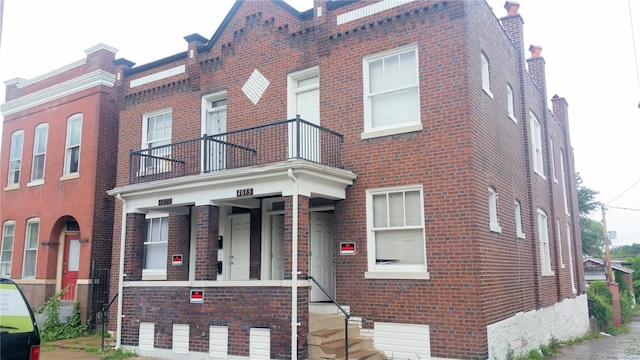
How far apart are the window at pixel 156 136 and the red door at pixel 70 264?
198 inches

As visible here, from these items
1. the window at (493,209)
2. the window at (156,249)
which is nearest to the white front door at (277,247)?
the window at (156,249)

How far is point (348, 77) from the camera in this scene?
11.7 meters

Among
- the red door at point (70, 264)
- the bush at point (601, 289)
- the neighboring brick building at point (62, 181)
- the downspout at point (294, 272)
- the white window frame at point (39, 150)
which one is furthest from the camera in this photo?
the bush at point (601, 289)

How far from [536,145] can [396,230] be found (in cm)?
812

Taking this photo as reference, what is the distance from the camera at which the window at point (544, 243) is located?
601 inches

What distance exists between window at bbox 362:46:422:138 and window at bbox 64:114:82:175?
1104 centimetres

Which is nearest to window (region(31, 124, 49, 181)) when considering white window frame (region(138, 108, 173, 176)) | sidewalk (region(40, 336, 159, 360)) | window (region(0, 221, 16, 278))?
window (region(0, 221, 16, 278))

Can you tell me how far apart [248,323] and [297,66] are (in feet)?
20.1

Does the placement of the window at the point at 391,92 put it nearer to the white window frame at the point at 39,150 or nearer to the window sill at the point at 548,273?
the window sill at the point at 548,273

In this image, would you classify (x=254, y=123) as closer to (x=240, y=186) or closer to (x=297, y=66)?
(x=297, y=66)

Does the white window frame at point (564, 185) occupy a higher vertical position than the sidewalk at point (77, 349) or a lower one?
higher

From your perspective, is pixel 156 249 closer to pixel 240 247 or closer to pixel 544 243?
pixel 240 247

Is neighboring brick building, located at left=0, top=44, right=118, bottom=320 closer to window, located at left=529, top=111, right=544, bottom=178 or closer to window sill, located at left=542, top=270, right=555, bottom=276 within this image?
window sill, located at left=542, top=270, right=555, bottom=276

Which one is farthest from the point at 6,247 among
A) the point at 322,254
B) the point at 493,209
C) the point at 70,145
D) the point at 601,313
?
the point at 601,313
